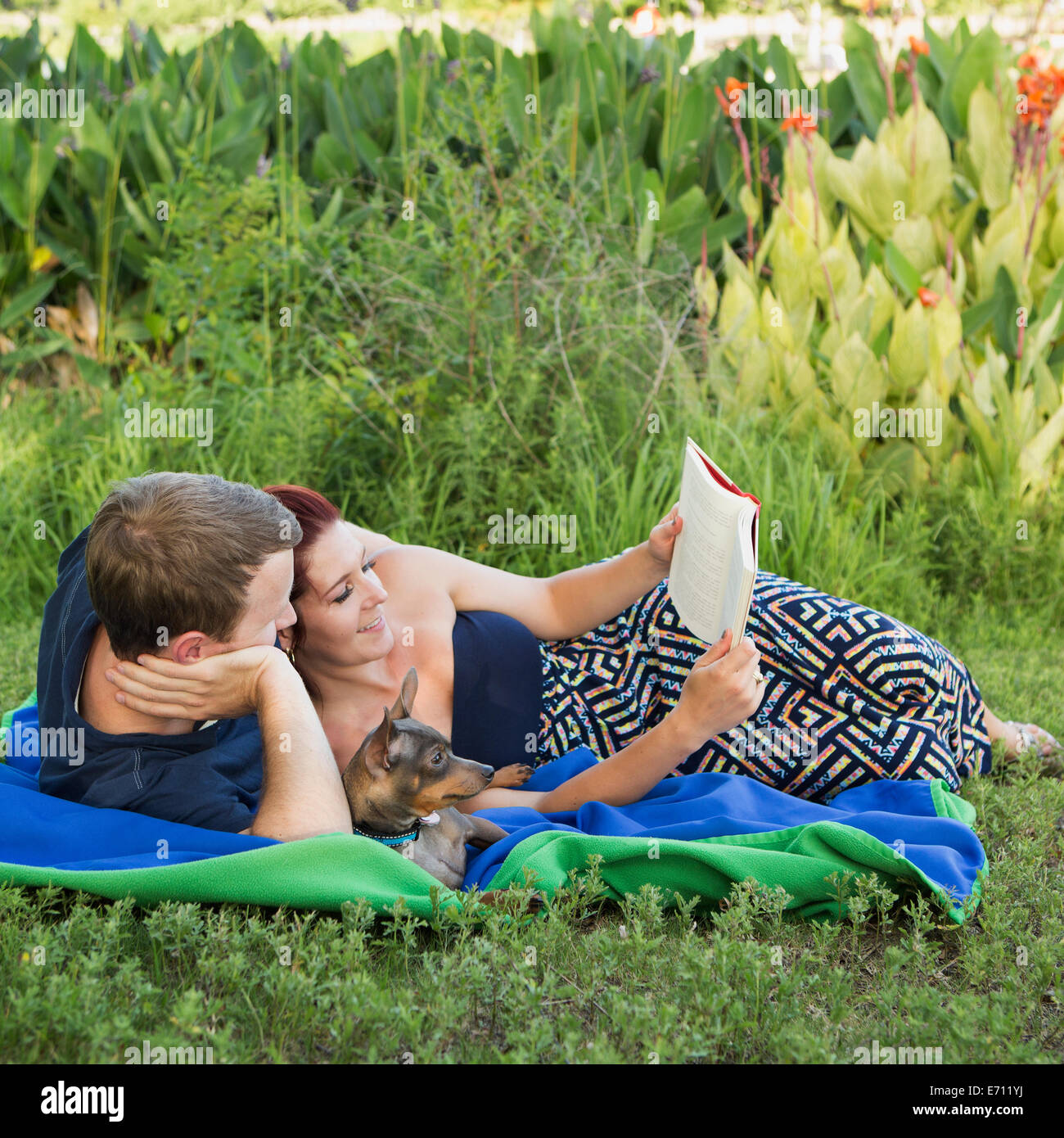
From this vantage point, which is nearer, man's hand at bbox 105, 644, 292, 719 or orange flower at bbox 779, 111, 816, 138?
man's hand at bbox 105, 644, 292, 719

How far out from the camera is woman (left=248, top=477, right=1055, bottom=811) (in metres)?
3.07

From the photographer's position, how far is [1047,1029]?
2.18 metres

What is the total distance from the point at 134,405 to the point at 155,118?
2203 millimetres

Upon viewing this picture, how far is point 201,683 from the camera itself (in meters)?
2.50

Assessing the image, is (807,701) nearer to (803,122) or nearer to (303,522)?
(303,522)

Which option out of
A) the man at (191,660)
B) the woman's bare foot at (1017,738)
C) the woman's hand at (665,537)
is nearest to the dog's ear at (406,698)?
the man at (191,660)

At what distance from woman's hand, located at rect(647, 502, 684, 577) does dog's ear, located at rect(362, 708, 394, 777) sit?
920 mm

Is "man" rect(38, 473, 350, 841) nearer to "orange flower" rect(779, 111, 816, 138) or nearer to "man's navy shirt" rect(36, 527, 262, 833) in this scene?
"man's navy shirt" rect(36, 527, 262, 833)

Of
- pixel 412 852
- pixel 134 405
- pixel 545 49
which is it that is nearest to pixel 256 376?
pixel 134 405

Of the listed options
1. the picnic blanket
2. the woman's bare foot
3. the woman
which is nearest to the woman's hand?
the woman

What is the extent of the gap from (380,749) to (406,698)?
0.16 metres

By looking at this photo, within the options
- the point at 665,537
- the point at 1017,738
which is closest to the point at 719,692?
the point at 665,537

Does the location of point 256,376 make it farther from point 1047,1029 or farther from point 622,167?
point 1047,1029

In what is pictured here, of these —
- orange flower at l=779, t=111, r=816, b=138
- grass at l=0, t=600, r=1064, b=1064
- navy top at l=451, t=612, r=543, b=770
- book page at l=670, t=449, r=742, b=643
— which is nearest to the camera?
grass at l=0, t=600, r=1064, b=1064
